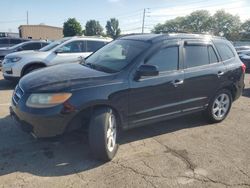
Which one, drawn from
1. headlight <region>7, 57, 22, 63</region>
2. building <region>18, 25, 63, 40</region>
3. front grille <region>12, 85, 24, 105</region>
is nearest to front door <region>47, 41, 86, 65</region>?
headlight <region>7, 57, 22, 63</region>

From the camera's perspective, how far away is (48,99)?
3.83 meters

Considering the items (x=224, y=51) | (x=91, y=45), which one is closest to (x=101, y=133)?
(x=224, y=51)

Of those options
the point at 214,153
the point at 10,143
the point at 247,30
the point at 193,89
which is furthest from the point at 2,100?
the point at 247,30

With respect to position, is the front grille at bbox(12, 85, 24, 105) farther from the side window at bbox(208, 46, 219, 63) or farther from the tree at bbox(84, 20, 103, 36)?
the tree at bbox(84, 20, 103, 36)

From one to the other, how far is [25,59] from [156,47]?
5.53 metres

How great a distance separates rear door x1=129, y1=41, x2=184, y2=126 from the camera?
4.44 metres

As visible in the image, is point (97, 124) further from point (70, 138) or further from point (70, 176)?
point (70, 138)

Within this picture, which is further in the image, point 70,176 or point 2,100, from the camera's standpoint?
point 2,100

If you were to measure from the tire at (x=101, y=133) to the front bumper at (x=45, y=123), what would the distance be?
1.09 feet

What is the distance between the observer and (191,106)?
5320mm

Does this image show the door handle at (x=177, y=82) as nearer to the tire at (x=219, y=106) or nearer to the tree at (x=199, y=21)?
the tire at (x=219, y=106)

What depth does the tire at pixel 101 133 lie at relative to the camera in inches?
155

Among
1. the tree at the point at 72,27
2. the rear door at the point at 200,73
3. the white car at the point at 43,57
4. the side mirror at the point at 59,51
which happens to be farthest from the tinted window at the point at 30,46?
the tree at the point at 72,27

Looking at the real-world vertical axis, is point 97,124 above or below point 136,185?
above
